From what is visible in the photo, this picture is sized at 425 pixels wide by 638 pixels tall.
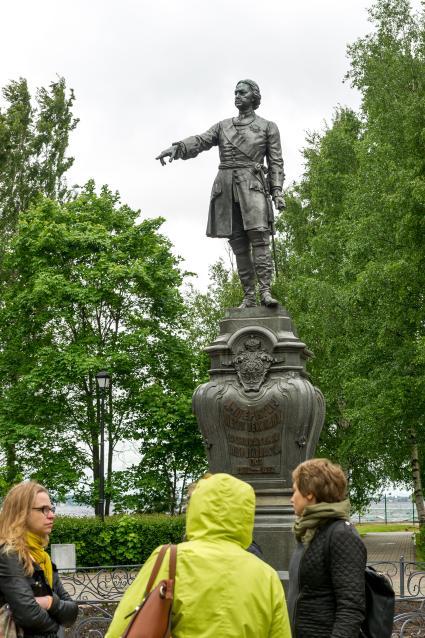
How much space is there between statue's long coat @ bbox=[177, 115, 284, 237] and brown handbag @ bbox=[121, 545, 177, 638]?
28.2 ft

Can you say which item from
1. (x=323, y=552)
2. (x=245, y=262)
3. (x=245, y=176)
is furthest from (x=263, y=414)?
(x=323, y=552)

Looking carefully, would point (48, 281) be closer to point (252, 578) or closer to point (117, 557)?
point (117, 557)

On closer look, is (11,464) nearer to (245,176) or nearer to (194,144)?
(194,144)

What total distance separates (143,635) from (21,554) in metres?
1.55

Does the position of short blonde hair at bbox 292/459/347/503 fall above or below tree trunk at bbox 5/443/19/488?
below

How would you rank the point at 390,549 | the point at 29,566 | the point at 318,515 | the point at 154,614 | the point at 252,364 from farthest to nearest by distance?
the point at 390,549 < the point at 252,364 < the point at 29,566 < the point at 318,515 < the point at 154,614

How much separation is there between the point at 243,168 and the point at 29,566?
306 inches

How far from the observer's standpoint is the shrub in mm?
23844

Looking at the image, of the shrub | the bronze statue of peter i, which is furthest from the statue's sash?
the shrub

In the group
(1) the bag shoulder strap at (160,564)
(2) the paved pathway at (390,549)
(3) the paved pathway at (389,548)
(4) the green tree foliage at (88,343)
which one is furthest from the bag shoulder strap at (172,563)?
(4) the green tree foliage at (88,343)

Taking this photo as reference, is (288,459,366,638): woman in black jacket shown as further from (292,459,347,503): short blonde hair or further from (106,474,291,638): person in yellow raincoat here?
(106,474,291,638): person in yellow raincoat

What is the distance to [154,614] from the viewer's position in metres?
3.37

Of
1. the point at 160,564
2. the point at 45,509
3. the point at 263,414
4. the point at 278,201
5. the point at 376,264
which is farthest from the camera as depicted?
the point at 376,264

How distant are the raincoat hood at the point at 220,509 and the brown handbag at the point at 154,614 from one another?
22 cm
